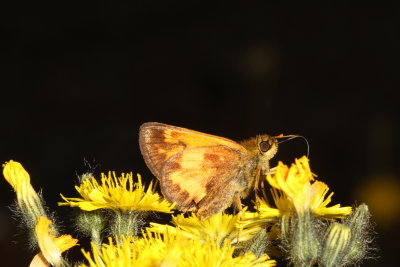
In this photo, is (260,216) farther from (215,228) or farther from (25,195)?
(25,195)

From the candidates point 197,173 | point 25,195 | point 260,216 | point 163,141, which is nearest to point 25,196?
point 25,195

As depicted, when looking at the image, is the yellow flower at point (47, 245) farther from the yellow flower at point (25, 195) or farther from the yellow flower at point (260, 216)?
the yellow flower at point (260, 216)

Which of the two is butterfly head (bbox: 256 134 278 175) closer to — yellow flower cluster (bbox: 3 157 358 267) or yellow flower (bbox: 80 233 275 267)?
yellow flower cluster (bbox: 3 157 358 267)

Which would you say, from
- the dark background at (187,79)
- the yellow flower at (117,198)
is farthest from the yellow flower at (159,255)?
the dark background at (187,79)

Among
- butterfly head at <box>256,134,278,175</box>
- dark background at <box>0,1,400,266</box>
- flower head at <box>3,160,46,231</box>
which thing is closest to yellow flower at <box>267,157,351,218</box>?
butterfly head at <box>256,134,278,175</box>

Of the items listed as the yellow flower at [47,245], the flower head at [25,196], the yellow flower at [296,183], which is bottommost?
the yellow flower at [47,245]

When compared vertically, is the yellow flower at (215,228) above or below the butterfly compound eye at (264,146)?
below
